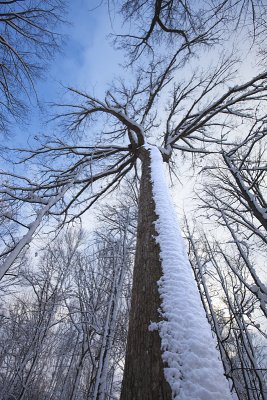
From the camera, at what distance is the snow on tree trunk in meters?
0.92

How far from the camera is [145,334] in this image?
1.23 metres

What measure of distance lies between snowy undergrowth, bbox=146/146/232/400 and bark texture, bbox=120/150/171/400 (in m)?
0.04

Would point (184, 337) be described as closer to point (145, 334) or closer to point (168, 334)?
point (168, 334)

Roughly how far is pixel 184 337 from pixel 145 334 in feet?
0.76

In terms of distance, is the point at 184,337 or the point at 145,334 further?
the point at 145,334

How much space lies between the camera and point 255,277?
12.5 ft

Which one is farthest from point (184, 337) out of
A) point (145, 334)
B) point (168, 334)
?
point (145, 334)

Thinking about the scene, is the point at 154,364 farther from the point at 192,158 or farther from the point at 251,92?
the point at 192,158

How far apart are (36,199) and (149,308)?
5.69 feet

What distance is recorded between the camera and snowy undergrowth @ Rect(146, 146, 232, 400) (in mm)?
895

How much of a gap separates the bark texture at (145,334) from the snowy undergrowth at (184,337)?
0.14ft

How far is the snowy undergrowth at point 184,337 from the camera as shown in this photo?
0.89 meters

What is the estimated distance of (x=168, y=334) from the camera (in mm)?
1143

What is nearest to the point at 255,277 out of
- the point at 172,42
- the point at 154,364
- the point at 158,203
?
the point at 158,203
